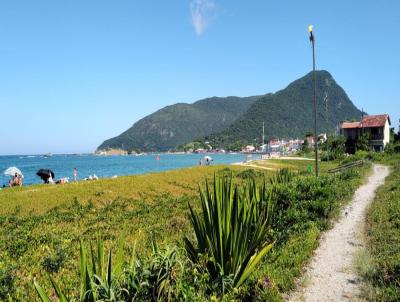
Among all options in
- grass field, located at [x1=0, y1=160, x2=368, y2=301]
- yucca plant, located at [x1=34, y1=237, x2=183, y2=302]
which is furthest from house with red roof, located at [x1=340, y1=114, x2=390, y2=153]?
yucca plant, located at [x1=34, y1=237, x2=183, y2=302]

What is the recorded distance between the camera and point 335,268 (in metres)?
7.26

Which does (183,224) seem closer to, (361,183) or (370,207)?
(370,207)

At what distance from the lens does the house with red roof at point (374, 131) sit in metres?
60.6

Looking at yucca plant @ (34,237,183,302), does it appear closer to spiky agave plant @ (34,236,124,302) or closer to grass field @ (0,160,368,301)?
spiky agave plant @ (34,236,124,302)

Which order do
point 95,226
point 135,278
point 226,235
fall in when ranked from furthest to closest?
point 95,226 < point 226,235 < point 135,278

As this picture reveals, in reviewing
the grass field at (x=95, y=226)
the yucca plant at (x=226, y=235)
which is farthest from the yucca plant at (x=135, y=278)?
the yucca plant at (x=226, y=235)

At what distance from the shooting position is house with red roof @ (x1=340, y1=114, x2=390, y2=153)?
199 ft

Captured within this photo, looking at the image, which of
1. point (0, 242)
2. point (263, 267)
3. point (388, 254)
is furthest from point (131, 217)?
point (388, 254)

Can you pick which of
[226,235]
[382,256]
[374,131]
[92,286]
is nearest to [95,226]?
[226,235]

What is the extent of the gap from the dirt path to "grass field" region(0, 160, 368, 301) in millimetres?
299

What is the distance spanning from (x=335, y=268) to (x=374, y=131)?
6254 cm

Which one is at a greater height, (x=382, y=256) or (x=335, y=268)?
(x=382, y=256)

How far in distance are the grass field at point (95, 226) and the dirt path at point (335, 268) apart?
0.30 m

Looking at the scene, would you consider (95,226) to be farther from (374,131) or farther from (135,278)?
(374,131)
